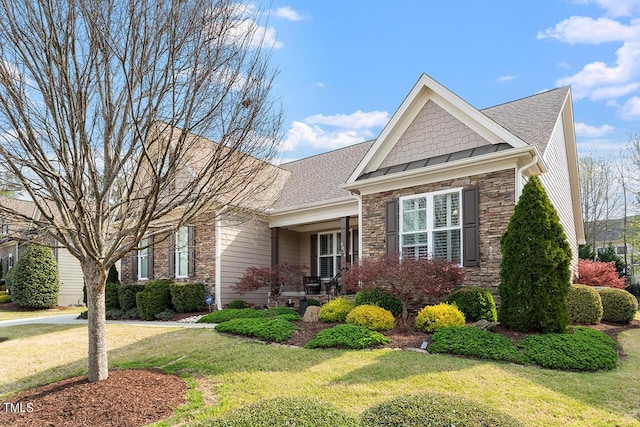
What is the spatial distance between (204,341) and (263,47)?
18.5 ft

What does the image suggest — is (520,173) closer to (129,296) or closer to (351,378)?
(351,378)

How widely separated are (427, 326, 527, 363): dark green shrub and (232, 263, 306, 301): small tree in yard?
7.12 meters

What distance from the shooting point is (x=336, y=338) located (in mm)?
7410

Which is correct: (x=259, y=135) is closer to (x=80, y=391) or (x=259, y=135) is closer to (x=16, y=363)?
(x=80, y=391)

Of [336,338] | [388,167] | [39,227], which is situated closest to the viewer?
[39,227]

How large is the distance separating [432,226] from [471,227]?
979 mm

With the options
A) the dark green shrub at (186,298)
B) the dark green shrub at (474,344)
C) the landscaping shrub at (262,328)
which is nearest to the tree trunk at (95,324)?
the landscaping shrub at (262,328)

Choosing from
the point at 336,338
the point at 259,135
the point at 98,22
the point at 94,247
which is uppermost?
the point at 98,22

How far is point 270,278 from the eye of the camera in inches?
531

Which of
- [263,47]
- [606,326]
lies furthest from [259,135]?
[606,326]

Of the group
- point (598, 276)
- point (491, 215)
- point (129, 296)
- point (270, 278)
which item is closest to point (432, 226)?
point (491, 215)

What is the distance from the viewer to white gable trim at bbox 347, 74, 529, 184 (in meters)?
9.72

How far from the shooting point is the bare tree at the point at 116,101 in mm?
4543

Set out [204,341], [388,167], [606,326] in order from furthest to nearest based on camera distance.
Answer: [388,167] → [606,326] → [204,341]
